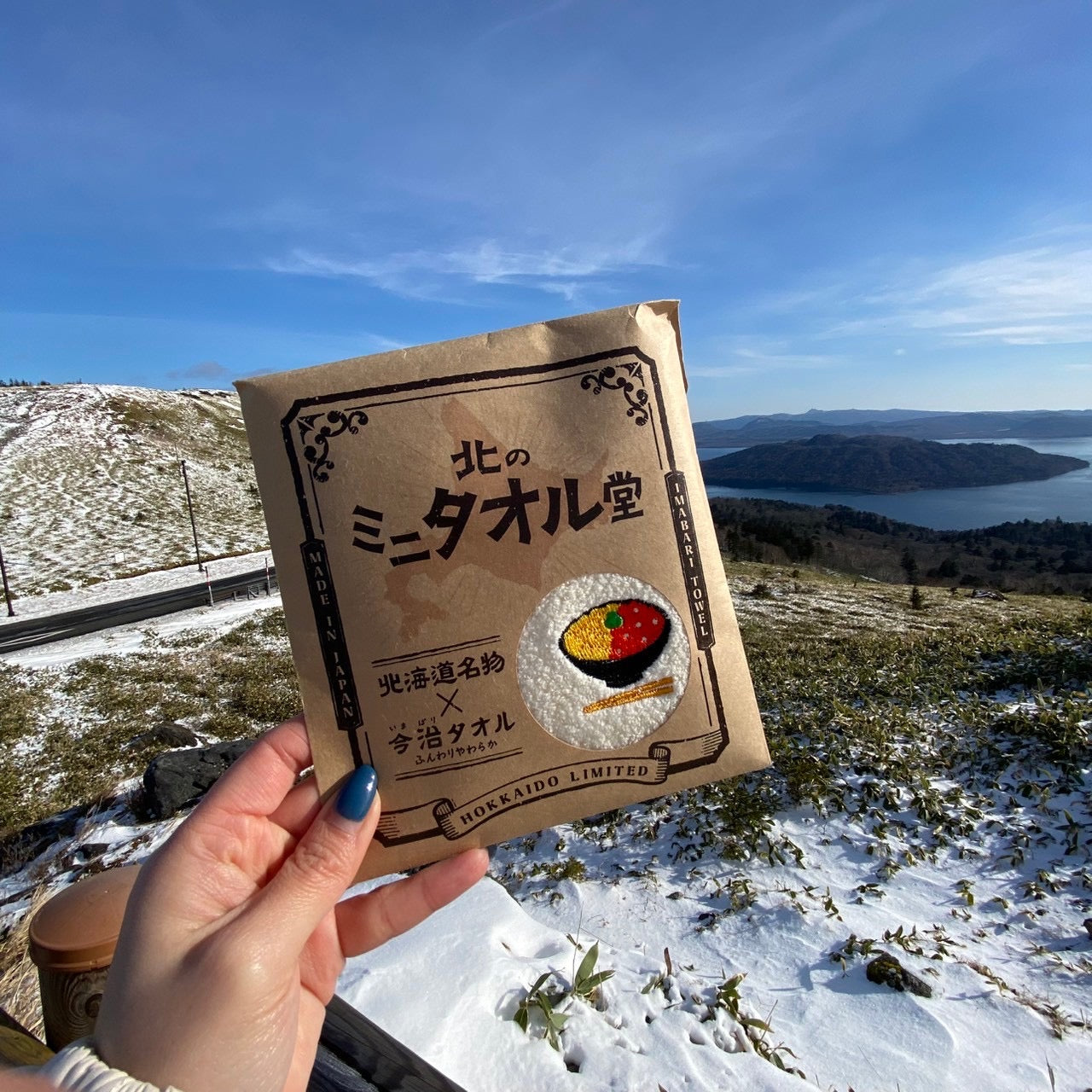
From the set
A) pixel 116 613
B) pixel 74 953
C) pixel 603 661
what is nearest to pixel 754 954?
pixel 603 661

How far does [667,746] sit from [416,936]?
7.98ft

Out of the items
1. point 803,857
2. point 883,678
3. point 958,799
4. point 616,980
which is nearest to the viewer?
point 616,980

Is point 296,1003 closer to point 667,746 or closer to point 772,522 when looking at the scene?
point 667,746

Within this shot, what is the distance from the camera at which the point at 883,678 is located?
30.3 ft

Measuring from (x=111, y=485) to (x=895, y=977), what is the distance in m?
51.8

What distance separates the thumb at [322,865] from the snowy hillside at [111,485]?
103ft

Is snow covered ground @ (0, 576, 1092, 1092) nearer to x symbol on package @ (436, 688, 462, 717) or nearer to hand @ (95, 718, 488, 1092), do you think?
hand @ (95, 718, 488, 1092)

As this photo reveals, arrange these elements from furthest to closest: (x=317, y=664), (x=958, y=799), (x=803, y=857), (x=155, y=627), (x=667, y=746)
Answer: (x=155, y=627)
(x=958, y=799)
(x=803, y=857)
(x=667, y=746)
(x=317, y=664)

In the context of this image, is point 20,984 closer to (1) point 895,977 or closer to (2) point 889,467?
(1) point 895,977

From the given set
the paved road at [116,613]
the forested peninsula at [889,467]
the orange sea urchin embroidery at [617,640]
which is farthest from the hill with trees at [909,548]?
the forested peninsula at [889,467]

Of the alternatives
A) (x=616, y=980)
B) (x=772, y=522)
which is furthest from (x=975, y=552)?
(x=616, y=980)

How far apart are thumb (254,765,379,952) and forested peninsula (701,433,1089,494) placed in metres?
141

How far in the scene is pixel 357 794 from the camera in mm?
1832

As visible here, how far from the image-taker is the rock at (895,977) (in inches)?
141
